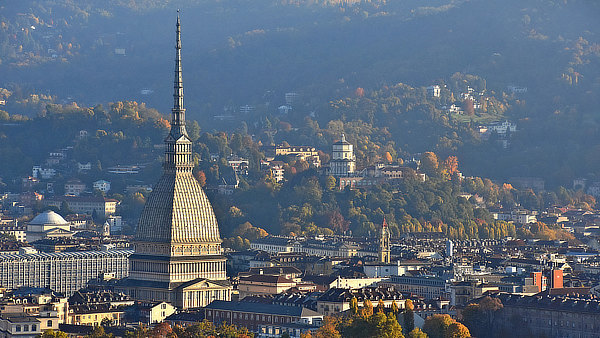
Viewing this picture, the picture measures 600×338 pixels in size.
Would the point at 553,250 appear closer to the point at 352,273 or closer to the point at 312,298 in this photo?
the point at 352,273

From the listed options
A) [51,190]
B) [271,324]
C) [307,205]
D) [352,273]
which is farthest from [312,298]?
[51,190]

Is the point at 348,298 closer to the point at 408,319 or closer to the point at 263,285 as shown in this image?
the point at 408,319

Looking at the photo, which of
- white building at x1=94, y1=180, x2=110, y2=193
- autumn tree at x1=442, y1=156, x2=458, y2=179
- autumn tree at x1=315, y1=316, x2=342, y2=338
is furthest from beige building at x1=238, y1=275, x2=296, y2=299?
autumn tree at x1=442, y1=156, x2=458, y2=179

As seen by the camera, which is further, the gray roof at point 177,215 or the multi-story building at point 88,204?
the multi-story building at point 88,204

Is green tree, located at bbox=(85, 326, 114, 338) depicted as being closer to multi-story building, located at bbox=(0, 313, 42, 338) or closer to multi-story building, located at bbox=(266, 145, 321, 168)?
multi-story building, located at bbox=(0, 313, 42, 338)

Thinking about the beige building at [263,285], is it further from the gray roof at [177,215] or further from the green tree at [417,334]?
the green tree at [417,334]

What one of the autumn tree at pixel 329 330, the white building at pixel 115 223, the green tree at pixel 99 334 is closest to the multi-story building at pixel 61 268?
the white building at pixel 115 223

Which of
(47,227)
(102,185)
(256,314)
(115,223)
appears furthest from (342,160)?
(256,314)
